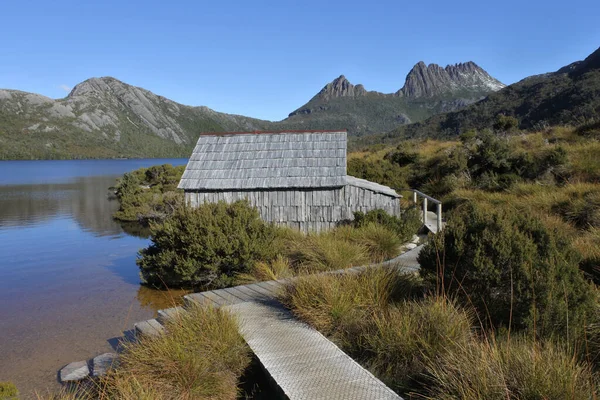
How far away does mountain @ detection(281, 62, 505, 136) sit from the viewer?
154 m

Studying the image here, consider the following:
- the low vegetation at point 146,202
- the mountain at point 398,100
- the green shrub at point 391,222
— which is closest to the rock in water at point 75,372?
the green shrub at point 391,222

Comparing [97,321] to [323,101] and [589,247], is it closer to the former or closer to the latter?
[589,247]

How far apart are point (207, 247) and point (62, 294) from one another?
15.3 feet

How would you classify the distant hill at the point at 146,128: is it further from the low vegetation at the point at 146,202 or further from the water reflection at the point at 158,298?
the water reflection at the point at 158,298

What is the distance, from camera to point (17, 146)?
12662 centimetres

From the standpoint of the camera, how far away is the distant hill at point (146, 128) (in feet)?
462

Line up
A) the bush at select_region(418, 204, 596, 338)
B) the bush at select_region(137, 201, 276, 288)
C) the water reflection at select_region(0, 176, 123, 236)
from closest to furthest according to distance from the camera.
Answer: the bush at select_region(418, 204, 596, 338)
the bush at select_region(137, 201, 276, 288)
the water reflection at select_region(0, 176, 123, 236)

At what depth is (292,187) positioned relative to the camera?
1309cm

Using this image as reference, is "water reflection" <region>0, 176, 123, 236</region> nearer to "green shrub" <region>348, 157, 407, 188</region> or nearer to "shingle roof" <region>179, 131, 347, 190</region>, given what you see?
"shingle roof" <region>179, 131, 347, 190</region>

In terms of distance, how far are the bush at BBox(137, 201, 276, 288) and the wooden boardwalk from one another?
10.5 feet

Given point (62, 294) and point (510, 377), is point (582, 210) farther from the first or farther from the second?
point (62, 294)

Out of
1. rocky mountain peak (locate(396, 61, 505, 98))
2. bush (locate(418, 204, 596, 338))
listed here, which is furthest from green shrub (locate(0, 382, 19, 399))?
rocky mountain peak (locate(396, 61, 505, 98))

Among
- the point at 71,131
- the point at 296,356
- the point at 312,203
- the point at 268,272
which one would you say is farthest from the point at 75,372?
the point at 71,131

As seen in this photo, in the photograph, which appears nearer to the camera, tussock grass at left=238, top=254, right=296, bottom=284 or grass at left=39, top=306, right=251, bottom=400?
grass at left=39, top=306, right=251, bottom=400
